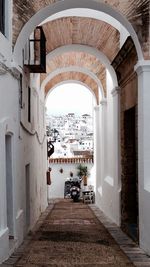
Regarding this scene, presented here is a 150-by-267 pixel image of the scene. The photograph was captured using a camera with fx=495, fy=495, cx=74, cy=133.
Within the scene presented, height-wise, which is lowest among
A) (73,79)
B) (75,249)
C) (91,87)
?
(75,249)

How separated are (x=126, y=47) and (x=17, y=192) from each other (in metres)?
4.31

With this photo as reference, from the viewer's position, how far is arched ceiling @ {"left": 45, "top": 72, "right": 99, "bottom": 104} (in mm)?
22672

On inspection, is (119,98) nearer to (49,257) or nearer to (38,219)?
(38,219)

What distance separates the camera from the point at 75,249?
973 cm

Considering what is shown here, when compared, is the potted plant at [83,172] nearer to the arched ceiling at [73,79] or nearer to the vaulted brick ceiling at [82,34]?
the arched ceiling at [73,79]

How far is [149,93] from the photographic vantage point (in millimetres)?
9438

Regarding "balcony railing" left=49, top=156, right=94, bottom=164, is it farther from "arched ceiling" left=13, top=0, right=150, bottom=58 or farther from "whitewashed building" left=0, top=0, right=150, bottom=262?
"arched ceiling" left=13, top=0, right=150, bottom=58

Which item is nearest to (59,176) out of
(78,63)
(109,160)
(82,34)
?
(78,63)

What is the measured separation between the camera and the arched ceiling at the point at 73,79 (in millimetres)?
22672

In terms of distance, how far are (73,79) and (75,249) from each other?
48.6ft

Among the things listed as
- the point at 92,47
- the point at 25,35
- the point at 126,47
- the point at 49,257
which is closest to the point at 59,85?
the point at 92,47

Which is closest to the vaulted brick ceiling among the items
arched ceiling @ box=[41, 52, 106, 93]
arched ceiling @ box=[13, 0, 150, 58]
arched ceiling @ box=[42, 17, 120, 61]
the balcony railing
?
arched ceiling @ box=[42, 17, 120, 61]

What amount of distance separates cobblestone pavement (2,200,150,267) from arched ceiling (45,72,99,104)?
9.54 meters

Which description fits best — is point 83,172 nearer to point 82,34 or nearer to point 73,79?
point 73,79
